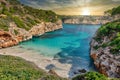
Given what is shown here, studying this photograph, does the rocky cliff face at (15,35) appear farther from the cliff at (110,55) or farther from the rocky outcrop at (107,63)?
the rocky outcrop at (107,63)

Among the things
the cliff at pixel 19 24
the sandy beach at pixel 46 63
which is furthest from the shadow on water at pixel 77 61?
the cliff at pixel 19 24

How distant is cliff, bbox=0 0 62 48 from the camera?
278 feet

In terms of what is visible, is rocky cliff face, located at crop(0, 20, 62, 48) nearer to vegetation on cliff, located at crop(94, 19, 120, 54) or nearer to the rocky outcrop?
vegetation on cliff, located at crop(94, 19, 120, 54)

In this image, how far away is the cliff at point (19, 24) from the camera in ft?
278

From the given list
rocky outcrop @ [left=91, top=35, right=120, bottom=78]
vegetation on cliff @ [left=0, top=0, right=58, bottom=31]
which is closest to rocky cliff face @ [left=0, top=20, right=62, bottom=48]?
vegetation on cliff @ [left=0, top=0, right=58, bottom=31]

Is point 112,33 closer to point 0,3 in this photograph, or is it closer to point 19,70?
point 19,70

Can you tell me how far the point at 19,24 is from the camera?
10475cm

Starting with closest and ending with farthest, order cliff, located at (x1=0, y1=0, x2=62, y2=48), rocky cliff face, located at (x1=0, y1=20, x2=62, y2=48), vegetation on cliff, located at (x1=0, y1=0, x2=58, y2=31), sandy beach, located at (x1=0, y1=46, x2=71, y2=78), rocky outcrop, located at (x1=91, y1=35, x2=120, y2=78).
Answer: rocky outcrop, located at (x1=91, y1=35, x2=120, y2=78)
sandy beach, located at (x1=0, y1=46, x2=71, y2=78)
rocky cliff face, located at (x1=0, y1=20, x2=62, y2=48)
cliff, located at (x1=0, y1=0, x2=62, y2=48)
vegetation on cliff, located at (x1=0, y1=0, x2=58, y2=31)

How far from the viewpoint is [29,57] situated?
60344 mm

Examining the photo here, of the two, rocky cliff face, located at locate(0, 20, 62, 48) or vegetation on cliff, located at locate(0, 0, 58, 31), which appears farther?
vegetation on cliff, located at locate(0, 0, 58, 31)

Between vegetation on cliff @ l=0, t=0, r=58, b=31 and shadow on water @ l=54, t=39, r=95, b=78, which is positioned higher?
vegetation on cliff @ l=0, t=0, r=58, b=31

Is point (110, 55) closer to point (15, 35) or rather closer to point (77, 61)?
point (77, 61)

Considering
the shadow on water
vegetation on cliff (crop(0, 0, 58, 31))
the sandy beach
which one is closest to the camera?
the sandy beach

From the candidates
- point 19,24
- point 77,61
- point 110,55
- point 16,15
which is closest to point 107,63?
point 110,55
